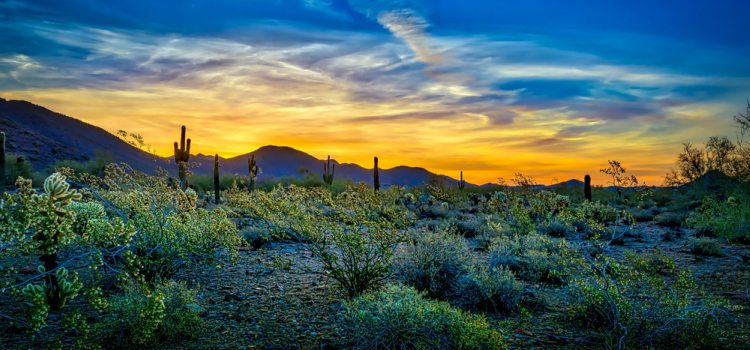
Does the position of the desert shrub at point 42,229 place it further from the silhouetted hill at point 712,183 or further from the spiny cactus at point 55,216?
the silhouetted hill at point 712,183

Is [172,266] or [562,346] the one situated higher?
[172,266]

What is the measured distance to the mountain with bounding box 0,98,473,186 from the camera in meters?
59.4

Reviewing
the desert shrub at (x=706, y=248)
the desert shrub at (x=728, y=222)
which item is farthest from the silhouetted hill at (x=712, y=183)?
the desert shrub at (x=706, y=248)

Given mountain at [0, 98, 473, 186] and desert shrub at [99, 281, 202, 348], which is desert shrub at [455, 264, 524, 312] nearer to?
desert shrub at [99, 281, 202, 348]

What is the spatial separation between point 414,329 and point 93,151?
287 ft

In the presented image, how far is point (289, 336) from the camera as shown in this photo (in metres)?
5.86

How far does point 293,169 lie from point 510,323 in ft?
577

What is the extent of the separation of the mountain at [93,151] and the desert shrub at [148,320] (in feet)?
12.0

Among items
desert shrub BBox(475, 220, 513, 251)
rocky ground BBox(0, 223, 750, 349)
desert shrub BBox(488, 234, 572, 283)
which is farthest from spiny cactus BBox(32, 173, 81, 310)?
desert shrub BBox(475, 220, 513, 251)

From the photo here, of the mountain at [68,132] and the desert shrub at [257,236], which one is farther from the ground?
the mountain at [68,132]

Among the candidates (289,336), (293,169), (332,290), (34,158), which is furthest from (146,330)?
(293,169)

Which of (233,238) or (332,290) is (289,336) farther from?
(233,238)

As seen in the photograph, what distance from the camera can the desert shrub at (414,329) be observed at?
5.02 metres

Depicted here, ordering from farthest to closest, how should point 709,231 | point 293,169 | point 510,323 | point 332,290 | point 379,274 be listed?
point 293,169, point 709,231, point 332,290, point 379,274, point 510,323
